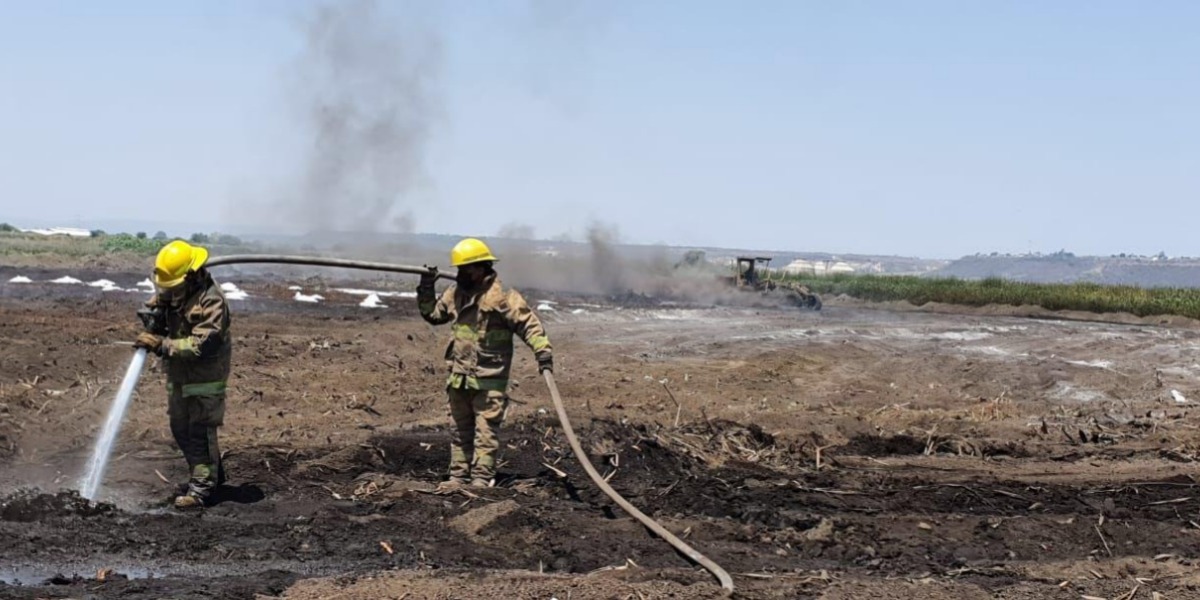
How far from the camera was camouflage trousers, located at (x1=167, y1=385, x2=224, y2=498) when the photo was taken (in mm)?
7996

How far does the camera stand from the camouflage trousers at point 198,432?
8.00 meters

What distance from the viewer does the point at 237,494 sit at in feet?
27.4

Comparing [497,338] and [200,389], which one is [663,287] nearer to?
[497,338]

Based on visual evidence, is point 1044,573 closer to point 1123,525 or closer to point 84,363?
point 1123,525

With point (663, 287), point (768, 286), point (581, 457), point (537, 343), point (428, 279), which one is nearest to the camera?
point (581, 457)

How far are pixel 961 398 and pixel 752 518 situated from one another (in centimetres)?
859

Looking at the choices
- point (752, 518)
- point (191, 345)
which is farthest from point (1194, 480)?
point (191, 345)

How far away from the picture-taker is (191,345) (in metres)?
7.77

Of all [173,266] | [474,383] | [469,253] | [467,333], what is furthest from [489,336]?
[173,266]

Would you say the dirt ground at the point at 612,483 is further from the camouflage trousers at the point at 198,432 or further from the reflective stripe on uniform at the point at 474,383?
the reflective stripe on uniform at the point at 474,383

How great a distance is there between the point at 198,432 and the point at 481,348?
2.04 metres

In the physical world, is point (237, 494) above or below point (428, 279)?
below

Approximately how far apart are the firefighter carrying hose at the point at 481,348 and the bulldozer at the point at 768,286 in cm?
2836

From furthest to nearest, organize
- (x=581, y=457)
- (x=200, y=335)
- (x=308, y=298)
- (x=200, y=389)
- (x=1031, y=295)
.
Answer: (x=1031, y=295)
(x=308, y=298)
(x=581, y=457)
(x=200, y=389)
(x=200, y=335)
